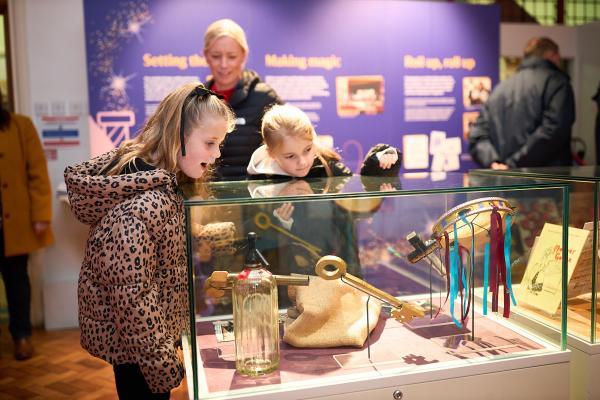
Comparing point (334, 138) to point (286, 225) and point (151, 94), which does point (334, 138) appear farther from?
point (286, 225)

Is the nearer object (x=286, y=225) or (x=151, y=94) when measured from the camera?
(x=286, y=225)

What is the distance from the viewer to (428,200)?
1.72 meters

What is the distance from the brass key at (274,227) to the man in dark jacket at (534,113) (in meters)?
2.41

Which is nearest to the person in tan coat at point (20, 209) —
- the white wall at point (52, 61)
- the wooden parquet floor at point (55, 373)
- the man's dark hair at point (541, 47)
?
the wooden parquet floor at point (55, 373)

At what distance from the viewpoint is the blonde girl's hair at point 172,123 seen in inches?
56.4

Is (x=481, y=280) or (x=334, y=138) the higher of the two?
(x=334, y=138)

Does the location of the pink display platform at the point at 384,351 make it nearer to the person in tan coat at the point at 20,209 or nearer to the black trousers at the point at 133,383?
the black trousers at the point at 133,383

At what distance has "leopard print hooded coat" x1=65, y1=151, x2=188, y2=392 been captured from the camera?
1284mm

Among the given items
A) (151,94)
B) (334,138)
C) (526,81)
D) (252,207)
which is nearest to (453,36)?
(526,81)

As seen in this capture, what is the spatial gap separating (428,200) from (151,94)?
2571mm

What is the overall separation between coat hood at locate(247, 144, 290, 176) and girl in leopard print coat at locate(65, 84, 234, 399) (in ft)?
2.02

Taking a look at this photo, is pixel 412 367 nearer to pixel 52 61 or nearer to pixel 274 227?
pixel 274 227

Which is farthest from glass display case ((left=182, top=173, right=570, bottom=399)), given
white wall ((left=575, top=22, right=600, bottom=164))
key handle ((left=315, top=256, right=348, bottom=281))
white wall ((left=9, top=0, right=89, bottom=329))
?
white wall ((left=575, top=22, right=600, bottom=164))

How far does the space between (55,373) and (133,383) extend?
6.97ft
